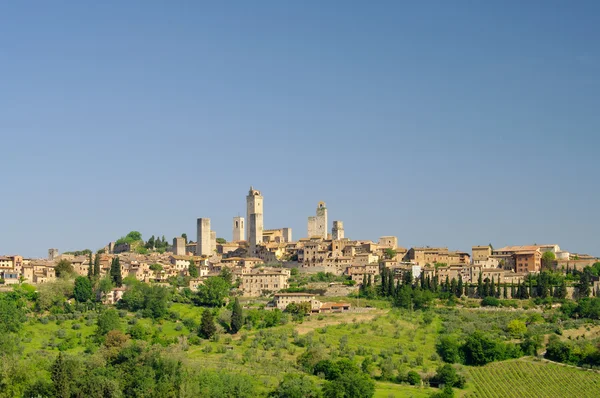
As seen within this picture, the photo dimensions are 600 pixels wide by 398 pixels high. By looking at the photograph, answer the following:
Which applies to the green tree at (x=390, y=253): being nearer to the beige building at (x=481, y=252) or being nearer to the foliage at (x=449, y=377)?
the beige building at (x=481, y=252)

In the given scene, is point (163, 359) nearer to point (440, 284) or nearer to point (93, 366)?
point (93, 366)

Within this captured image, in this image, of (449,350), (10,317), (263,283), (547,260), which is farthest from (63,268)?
(547,260)

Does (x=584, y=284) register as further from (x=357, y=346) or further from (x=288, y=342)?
(x=288, y=342)

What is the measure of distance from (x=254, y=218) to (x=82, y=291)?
98.7ft

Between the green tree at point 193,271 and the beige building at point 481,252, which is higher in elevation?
the beige building at point 481,252

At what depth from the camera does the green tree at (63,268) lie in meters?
80.8

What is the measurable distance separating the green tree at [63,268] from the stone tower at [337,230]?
102 feet

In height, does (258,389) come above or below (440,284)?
below

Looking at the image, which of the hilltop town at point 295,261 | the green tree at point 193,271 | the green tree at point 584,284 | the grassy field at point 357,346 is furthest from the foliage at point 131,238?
the green tree at point 584,284

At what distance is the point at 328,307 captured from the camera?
74688 mm

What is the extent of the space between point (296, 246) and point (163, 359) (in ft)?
131

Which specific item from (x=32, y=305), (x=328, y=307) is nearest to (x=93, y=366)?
(x=32, y=305)

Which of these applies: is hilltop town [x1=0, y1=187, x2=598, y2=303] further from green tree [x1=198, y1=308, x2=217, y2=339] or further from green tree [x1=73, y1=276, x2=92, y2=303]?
green tree [x1=198, y1=308, x2=217, y2=339]

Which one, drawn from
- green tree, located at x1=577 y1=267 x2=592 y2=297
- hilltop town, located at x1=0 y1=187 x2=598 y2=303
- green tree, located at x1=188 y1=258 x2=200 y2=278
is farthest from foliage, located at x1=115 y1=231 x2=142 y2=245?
green tree, located at x1=577 y1=267 x2=592 y2=297
